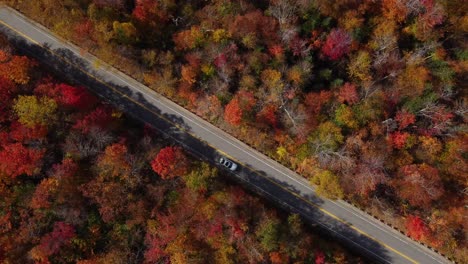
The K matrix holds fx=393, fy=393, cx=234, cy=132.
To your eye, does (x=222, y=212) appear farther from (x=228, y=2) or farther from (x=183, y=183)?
(x=228, y=2)

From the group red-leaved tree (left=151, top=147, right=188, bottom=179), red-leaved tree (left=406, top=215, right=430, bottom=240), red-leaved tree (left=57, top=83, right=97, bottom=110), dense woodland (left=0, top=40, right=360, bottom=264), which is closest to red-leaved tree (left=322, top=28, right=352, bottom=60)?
dense woodland (left=0, top=40, right=360, bottom=264)

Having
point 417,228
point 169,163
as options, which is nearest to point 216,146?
point 169,163

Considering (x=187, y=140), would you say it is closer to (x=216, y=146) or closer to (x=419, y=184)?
(x=216, y=146)

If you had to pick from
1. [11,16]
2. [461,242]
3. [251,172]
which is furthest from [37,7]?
[461,242]

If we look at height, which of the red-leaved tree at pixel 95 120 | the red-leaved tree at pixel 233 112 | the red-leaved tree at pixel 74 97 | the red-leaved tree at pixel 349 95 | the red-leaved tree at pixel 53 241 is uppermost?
the red-leaved tree at pixel 349 95

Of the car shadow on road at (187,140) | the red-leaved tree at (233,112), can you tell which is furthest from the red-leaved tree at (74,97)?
the red-leaved tree at (233,112)

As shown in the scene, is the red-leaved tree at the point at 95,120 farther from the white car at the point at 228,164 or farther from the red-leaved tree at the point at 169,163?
the white car at the point at 228,164


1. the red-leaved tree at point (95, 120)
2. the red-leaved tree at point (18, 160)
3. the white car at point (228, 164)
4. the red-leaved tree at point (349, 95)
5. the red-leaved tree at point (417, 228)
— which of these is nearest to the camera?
the red-leaved tree at point (18, 160)
